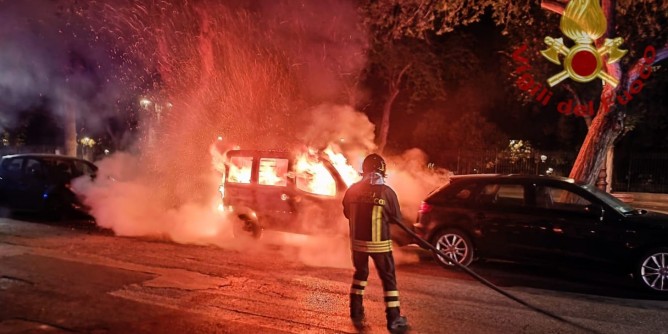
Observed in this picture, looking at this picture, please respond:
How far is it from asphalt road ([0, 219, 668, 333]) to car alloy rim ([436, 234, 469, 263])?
1.02ft

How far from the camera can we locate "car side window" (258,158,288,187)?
30.2ft

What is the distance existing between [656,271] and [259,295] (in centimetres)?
507

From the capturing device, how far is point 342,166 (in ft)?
30.6

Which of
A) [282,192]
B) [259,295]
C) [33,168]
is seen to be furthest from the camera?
[33,168]

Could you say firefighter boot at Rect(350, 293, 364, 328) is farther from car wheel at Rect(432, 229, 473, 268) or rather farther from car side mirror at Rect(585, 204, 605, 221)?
car side mirror at Rect(585, 204, 605, 221)

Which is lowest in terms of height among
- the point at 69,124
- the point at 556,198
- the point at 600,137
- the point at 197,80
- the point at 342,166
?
the point at 556,198

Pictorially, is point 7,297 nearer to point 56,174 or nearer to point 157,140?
point 56,174

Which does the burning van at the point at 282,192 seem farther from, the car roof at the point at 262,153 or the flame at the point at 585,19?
the flame at the point at 585,19

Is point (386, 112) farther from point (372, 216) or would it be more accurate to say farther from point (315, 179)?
point (372, 216)

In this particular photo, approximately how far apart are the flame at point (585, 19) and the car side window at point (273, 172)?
25.8ft

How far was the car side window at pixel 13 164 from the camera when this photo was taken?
493 inches

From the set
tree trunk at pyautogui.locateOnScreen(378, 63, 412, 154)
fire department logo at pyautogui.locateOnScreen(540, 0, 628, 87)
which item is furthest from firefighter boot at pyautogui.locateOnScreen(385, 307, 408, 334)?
tree trunk at pyautogui.locateOnScreen(378, 63, 412, 154)

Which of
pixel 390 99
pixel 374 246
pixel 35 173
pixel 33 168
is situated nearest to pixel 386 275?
pixel 374 246

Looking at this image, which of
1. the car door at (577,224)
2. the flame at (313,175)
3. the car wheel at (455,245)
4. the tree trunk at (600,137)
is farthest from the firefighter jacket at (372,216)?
the tree trunk at (600,137)
